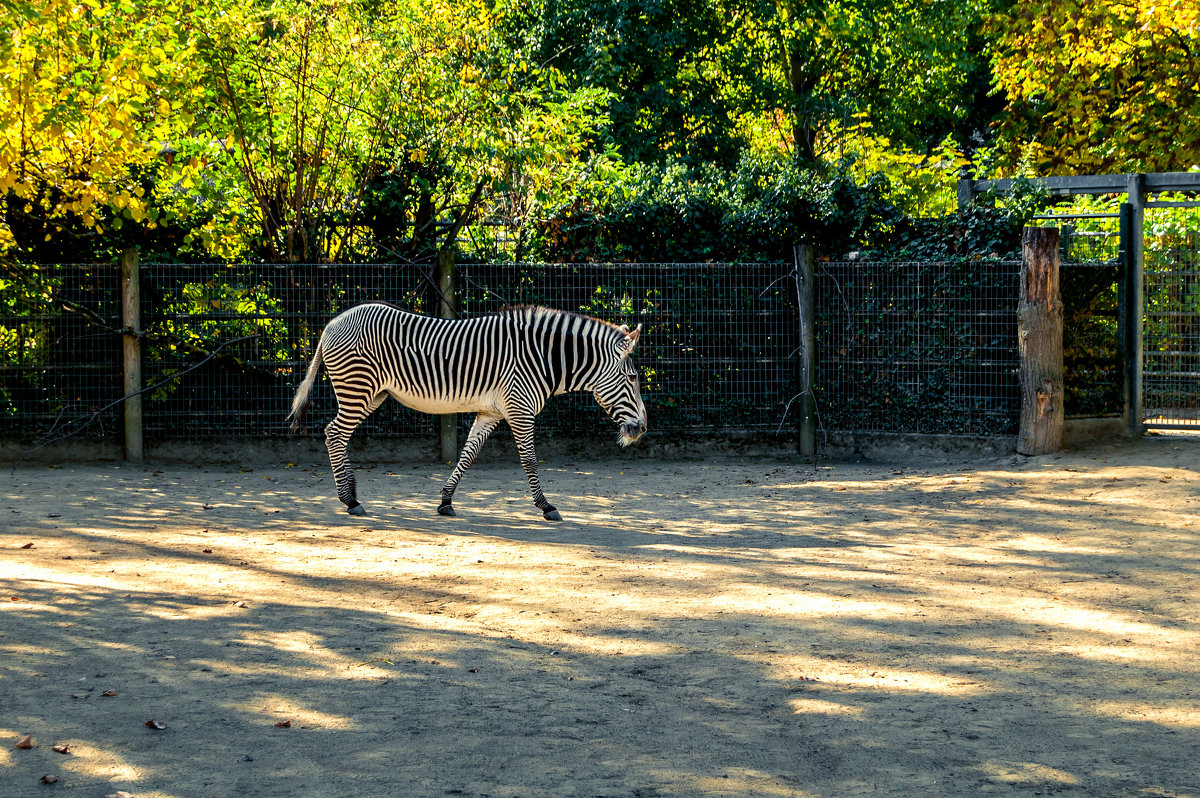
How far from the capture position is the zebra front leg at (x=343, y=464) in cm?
945

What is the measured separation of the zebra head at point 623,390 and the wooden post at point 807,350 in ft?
10.8

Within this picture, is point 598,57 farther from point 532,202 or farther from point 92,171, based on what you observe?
point 92,171

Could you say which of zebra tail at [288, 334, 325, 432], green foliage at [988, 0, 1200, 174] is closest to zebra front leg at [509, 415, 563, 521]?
zebra tail at [288, 334, 325, 432]

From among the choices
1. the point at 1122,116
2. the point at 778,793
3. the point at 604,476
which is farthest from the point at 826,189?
the point at 778,793

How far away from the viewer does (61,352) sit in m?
12.0

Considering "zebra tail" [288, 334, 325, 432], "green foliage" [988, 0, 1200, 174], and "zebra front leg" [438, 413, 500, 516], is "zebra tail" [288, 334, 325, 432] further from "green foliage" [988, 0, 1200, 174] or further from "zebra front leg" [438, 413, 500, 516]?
"green foliage" [988, 0, 1200, 174]

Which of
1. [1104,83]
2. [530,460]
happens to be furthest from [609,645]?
[1104,83]

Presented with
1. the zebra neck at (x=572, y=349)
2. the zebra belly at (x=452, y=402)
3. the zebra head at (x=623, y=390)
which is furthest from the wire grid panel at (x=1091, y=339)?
the zebra belly at (x=452, y=402)

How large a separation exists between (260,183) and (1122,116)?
48.8ft

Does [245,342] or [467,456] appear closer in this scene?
[467,456]

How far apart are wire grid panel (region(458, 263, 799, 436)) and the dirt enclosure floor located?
8.17ft

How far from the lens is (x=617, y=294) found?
498 inches

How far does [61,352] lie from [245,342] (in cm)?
182

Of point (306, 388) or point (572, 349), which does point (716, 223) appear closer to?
point (572, 349)
